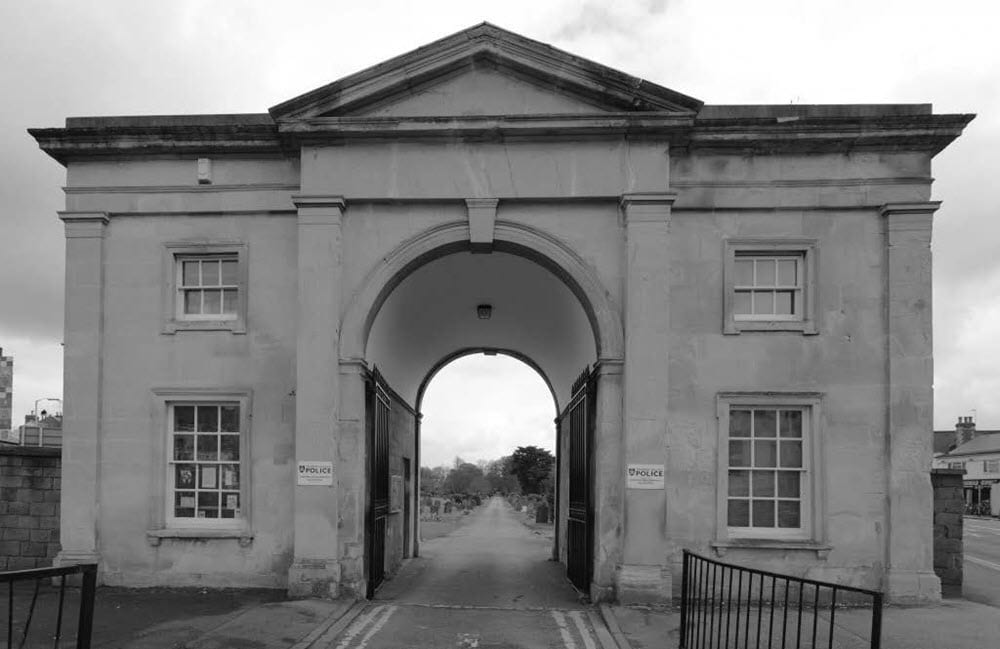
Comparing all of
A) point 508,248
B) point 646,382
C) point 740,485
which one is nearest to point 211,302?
point 508,248

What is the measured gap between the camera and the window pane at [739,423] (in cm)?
1155

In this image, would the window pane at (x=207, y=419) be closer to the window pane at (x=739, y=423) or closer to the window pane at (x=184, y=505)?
the window pane at (x=184, y=505)

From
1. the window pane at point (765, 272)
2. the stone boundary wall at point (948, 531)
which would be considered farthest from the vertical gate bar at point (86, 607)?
the stone boundary wall at point (948, 531)

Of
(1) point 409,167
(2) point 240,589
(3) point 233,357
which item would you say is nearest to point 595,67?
(1) point 409,167

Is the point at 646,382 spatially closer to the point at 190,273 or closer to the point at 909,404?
the point at 909,404

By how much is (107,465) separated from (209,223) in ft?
12.2

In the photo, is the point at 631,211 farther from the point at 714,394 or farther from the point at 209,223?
the point at 209,223

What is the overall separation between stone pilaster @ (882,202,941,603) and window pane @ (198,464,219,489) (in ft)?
30.2

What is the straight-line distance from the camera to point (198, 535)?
11570 mm

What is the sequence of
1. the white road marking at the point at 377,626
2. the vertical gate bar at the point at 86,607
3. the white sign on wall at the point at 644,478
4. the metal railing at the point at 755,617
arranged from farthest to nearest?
Answer: the white sign on wall at the point at 644,478
the white road marking at the point at 377,626
the metal railing at the point at 755,617
the vertical gate bar at the point at 86,607

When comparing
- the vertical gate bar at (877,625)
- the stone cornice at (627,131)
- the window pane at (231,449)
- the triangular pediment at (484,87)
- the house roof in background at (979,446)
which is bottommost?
the house roof in background at (979,446)

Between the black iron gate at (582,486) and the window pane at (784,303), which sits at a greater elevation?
the window pane at (784,303)

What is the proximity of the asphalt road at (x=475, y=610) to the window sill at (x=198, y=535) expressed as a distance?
201cm

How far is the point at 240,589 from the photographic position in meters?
11.4
